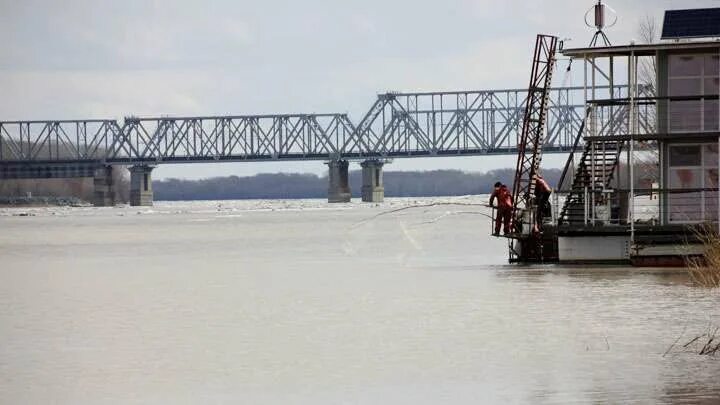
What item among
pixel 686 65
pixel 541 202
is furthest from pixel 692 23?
pixel 541 202

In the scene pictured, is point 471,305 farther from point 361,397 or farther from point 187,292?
point 361,397

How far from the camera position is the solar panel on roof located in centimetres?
3931

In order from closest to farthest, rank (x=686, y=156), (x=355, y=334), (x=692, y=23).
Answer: (x=355, y=334), (x=686, y=156), (x=692, y=23)

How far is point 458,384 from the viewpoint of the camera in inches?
739

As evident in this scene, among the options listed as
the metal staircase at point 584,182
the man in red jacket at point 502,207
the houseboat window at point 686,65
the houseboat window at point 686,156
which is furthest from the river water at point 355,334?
the houseboat window at point 686,65

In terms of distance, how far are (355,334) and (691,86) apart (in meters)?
17.8

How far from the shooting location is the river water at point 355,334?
1847 cm

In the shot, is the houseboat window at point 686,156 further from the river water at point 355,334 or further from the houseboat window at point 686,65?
the river water at point 355,334

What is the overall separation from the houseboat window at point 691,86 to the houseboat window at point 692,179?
575 mm

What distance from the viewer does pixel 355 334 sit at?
2420 cm

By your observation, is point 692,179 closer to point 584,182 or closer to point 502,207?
point 584,182

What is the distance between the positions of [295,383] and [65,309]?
11764 mm

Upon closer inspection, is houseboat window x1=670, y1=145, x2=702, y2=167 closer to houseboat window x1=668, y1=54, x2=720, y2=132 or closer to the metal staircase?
houseboat window x1=668, y1=54, x2=720, y2=132

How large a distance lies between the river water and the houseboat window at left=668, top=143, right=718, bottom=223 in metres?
2.95
